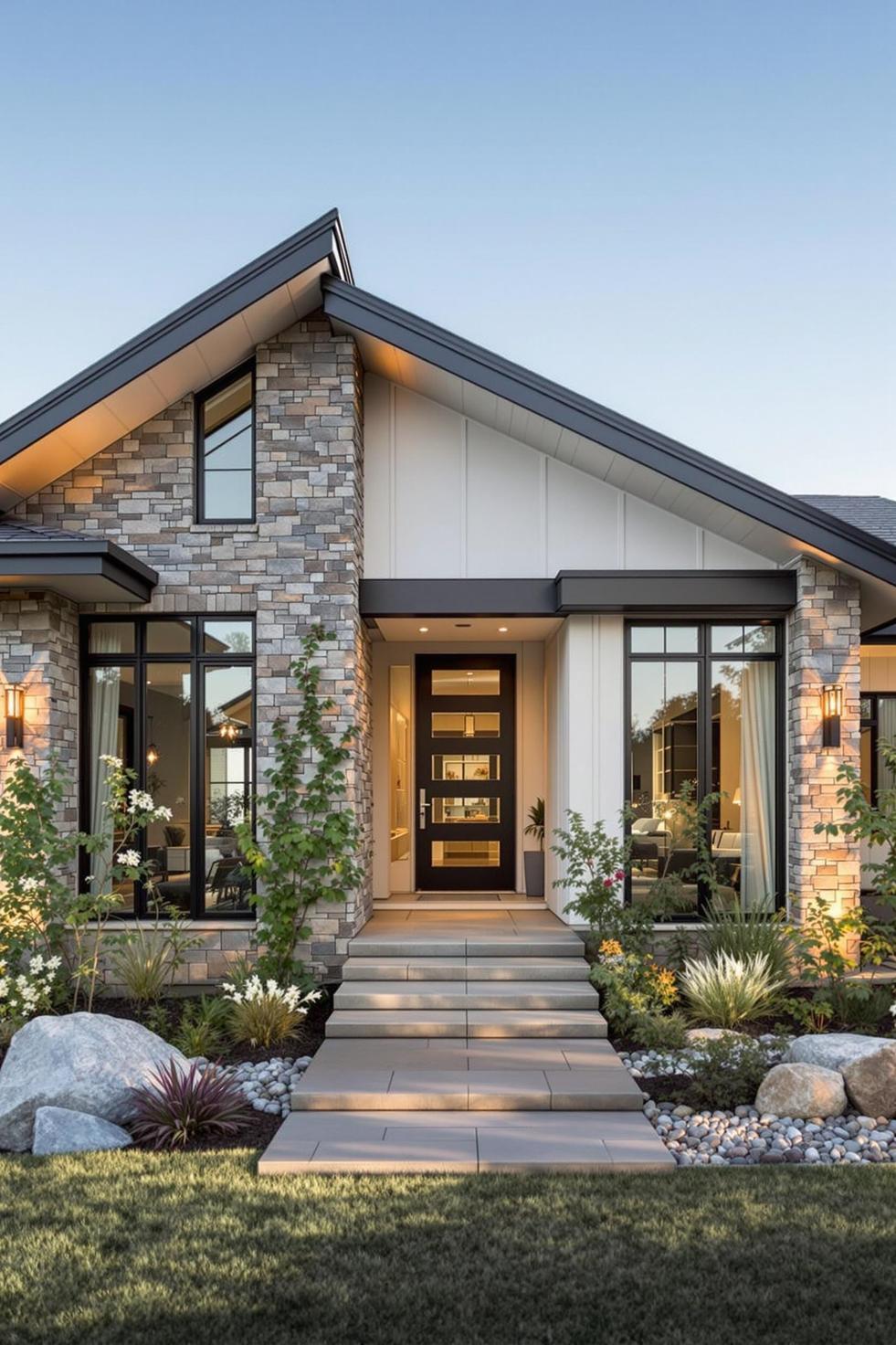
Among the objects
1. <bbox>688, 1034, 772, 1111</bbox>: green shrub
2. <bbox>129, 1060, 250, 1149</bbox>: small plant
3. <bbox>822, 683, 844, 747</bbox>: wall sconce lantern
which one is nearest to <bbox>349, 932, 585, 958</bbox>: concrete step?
<bbox>688, 1034, 772, 1111</bbox>: green shrub

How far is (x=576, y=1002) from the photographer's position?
689 centimetres

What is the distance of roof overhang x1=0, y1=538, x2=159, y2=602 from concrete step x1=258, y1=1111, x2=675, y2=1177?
397 centimetres

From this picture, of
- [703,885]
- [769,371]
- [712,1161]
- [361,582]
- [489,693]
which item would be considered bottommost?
[712,1161]

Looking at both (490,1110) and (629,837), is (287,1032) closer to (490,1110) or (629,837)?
(490,1110)

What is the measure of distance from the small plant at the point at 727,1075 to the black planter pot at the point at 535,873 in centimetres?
457

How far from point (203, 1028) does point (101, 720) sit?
2890 mm

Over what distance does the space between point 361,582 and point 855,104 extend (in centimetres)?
788

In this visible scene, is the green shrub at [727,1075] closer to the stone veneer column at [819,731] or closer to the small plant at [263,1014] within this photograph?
the stone veneer column at [819,731]

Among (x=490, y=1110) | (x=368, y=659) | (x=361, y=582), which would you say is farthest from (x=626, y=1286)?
(x=368, y=659)

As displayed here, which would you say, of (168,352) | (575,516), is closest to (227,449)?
(168,352)

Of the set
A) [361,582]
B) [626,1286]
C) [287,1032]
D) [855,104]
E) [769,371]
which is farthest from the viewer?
[769,371]

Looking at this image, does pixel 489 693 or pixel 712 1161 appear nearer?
pixel 712 1161

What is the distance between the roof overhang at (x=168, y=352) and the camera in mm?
7246

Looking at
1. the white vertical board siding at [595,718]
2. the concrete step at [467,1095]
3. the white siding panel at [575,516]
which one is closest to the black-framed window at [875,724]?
the white vertical board siding at [595,718]
